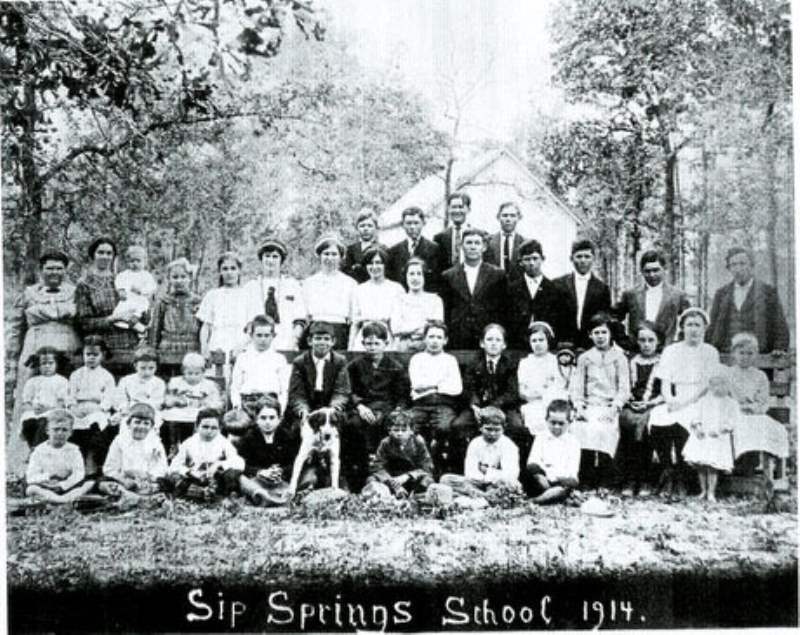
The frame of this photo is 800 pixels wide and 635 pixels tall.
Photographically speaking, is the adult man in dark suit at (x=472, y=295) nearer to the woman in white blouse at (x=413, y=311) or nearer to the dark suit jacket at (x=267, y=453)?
the woman in white blouse at (x=413, y=311)

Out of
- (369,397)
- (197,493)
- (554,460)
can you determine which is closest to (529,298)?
(554,460)

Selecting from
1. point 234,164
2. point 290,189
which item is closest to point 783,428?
point 290,189

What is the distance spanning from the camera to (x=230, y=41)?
5.50 meters

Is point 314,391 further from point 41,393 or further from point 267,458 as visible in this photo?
point 41,393

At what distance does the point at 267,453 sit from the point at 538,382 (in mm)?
1604

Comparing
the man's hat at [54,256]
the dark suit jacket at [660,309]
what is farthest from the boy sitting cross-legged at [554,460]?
the man's hat at [54,256]

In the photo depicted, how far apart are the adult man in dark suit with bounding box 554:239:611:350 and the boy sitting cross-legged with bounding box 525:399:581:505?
0.39 metres

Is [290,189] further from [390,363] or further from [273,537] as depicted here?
[273,537]

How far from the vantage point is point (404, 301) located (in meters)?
5.45

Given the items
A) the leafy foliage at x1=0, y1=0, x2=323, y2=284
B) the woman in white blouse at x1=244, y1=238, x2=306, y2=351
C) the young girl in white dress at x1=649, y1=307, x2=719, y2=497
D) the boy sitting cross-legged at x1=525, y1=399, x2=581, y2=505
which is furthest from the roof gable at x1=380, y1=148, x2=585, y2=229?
the boy sitting cross-legged at x1=525, y1=399, x2=581, y2=505

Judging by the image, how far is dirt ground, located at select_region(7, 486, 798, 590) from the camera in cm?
518

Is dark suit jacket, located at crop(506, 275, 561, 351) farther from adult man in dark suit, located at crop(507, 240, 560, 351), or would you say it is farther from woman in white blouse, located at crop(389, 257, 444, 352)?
woman in white blouse, located at crop(389, 257, 444, 352)

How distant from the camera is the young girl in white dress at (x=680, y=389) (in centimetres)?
539

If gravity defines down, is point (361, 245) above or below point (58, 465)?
above
